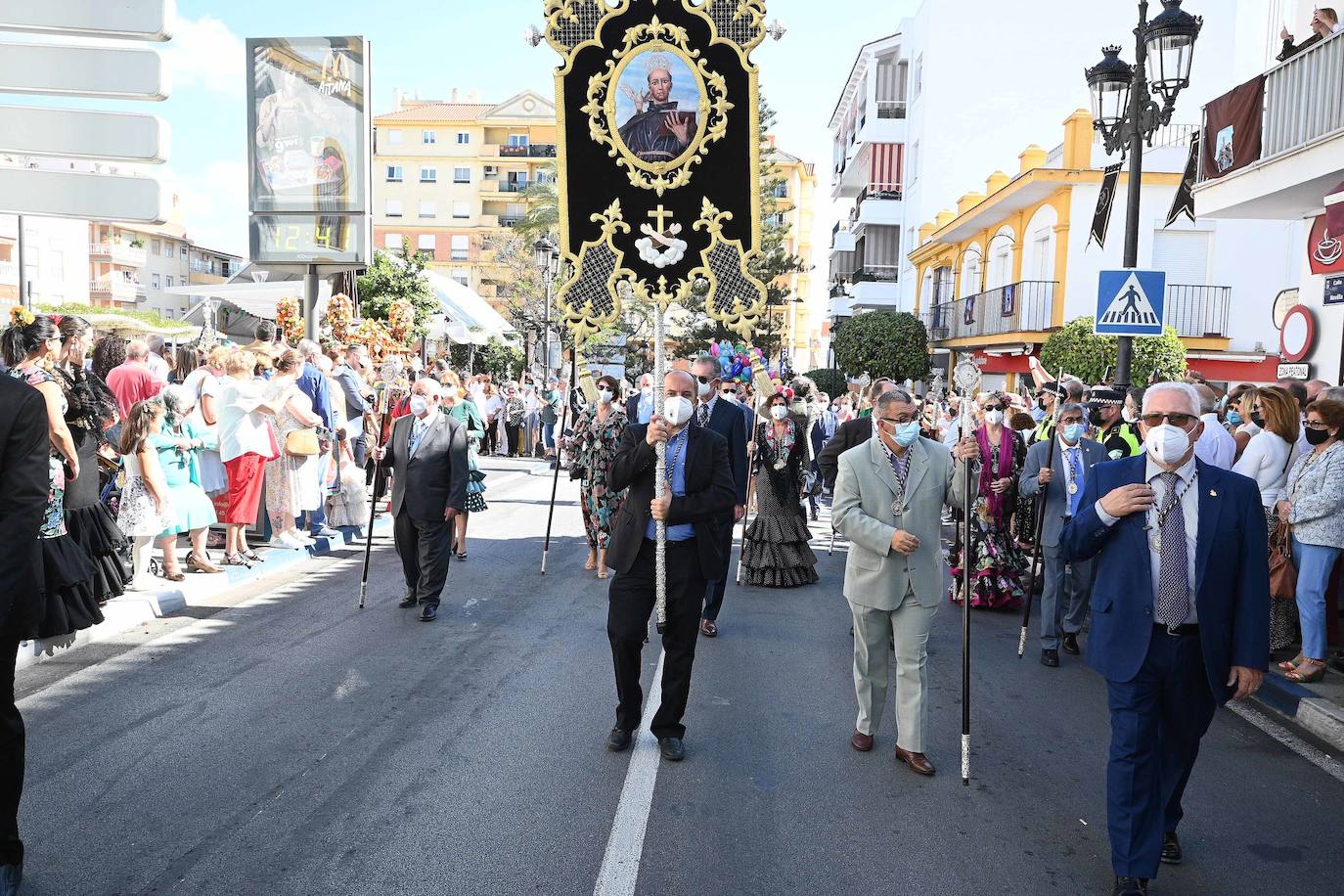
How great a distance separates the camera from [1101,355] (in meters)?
18.0

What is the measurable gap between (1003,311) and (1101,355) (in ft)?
32.3

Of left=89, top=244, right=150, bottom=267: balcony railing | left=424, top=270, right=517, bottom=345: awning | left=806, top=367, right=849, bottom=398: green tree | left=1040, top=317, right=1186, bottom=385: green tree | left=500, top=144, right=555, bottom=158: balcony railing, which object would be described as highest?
left=500, top=144, right=555, bottom=158: balcony railing

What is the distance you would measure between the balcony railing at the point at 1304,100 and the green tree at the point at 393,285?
67.3 feet

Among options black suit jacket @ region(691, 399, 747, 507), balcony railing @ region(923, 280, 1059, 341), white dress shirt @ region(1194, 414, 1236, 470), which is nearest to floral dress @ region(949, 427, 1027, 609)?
white dress shirt @ region(1194, 414, 1236, 470)

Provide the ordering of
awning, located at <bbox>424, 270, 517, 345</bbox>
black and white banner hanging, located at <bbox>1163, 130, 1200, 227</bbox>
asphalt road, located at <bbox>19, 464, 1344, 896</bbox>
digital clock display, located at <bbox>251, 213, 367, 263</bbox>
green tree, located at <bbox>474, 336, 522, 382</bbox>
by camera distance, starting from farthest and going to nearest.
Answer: green tree, located at <bbox>474, 336, 522, 382</bbox>
awning, located at <bbox>424, 270, 517, 345</bbox>
digital clock display, located at <bbox>251, 213, 367, 263</bbox>
black and white banner hanging, located at <bbox>1163, 130, 1200, 227</bbox>
asphalt road, located at <bbox>19, 464, 1344, 896</bbox>

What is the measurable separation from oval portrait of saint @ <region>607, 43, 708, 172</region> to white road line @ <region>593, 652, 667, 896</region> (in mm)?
3585

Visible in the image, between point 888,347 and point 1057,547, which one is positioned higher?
point 888,347

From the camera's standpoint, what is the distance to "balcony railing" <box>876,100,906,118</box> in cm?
3994

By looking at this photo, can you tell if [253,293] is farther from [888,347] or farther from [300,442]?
[888,347]

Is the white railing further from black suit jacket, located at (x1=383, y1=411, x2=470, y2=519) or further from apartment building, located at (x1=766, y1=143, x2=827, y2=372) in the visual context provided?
apartment building, located at (x1=766, y1=143, x2=827, y2=372)

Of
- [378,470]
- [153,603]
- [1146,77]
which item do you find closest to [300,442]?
[378,470]

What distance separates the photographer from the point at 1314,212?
12.9 meters

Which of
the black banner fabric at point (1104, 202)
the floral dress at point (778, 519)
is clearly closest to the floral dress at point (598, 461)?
the floral dress at point (778, 519)

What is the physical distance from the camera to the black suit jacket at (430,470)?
8234 millimetres
